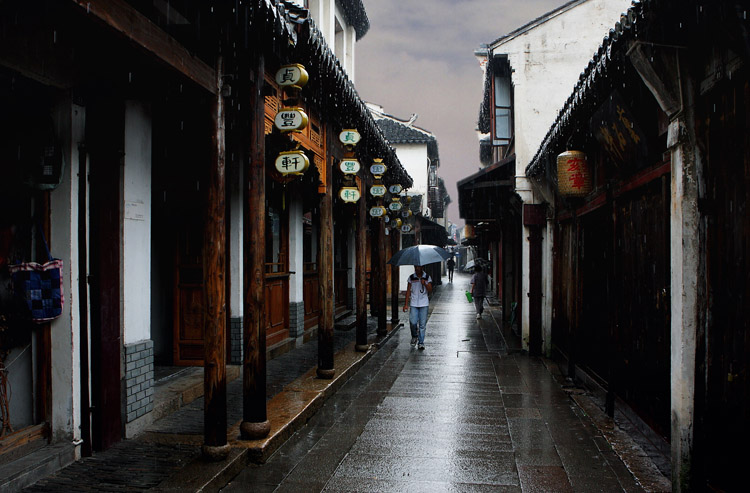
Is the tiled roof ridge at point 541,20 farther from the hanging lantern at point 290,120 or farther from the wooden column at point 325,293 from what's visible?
the hanging lantern at point 290,120

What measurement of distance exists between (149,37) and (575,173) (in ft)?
20.7

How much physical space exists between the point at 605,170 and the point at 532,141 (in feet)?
15.9

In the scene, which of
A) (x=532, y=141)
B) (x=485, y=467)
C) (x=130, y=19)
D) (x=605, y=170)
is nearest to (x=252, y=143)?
(x=130, y=19)

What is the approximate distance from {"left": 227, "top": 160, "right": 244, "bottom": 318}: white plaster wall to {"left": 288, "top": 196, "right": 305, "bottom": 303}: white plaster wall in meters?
3.10

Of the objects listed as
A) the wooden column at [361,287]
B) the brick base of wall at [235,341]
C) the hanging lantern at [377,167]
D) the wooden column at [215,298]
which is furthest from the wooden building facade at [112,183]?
the hanging lantern at [377,167]

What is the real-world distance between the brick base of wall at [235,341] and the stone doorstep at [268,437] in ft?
3.53

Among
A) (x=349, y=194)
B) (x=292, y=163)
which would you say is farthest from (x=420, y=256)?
(x=292, y=163)

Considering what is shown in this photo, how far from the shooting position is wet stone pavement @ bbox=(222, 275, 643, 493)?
5.30 metres

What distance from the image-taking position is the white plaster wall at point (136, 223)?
6051 millimetres

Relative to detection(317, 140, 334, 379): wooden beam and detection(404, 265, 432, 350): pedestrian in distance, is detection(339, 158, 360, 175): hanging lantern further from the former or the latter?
detection(404, 265, 432, 350): pedestrian in distance

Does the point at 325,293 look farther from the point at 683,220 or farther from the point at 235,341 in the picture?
the point at 683,220

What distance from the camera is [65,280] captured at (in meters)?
5.34

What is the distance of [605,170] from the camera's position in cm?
815

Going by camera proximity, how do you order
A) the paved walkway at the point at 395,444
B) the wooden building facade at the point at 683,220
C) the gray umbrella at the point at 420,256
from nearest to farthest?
the wooden building facade at the point at 683,220 < the paved walkway at the point at 395,444 < the gray umbrella at the point at 420,256
